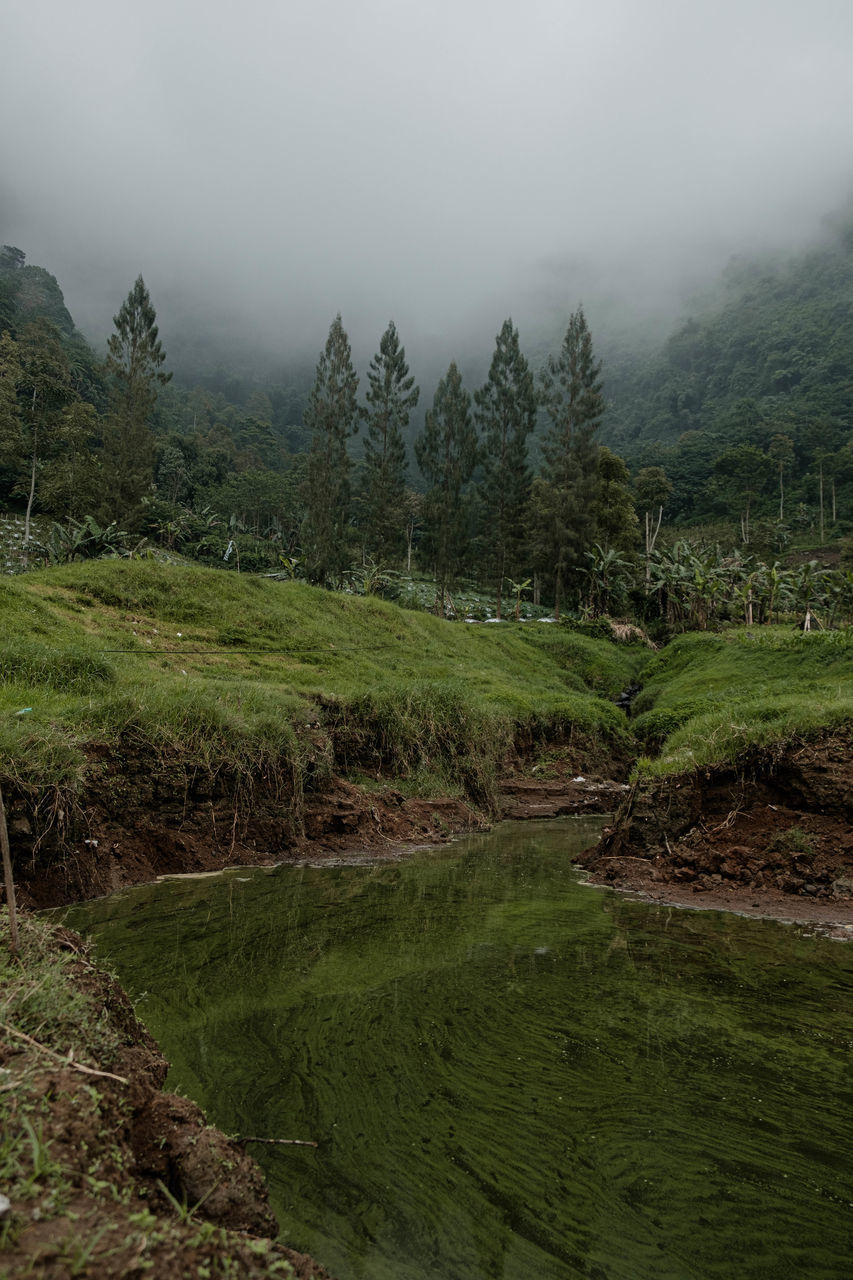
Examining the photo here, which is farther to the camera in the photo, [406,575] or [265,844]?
[406,575]

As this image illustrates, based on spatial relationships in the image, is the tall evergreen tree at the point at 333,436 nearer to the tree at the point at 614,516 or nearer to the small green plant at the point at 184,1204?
the tree at the point at 614,516

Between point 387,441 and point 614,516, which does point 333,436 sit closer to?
point 387,441

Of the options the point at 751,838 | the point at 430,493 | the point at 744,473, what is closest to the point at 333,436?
the point at 430,493

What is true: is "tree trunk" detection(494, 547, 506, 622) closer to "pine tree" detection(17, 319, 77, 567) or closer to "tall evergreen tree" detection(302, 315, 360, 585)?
"tall evergreen tree" detection(302, 315, 360, 585)

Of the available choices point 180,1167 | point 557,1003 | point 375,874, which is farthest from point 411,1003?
point 375,874

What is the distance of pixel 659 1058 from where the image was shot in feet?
12.3

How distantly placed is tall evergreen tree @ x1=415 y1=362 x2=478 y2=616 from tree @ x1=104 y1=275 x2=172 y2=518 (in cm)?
1713

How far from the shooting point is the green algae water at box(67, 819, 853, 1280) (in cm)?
250

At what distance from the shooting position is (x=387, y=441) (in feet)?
144

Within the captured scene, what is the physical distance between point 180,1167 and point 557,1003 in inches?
116

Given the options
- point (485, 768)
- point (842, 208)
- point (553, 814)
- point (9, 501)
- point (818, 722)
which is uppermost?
point (842, 208)

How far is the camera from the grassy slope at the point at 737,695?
28.6 ft

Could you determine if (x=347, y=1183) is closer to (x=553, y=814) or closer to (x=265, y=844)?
(x=265, y=844)

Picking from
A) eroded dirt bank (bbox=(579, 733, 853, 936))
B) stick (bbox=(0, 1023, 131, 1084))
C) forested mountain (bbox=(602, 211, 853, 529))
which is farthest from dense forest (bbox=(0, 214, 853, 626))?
stick (bbox=(0, 1023, 131, 1084))
